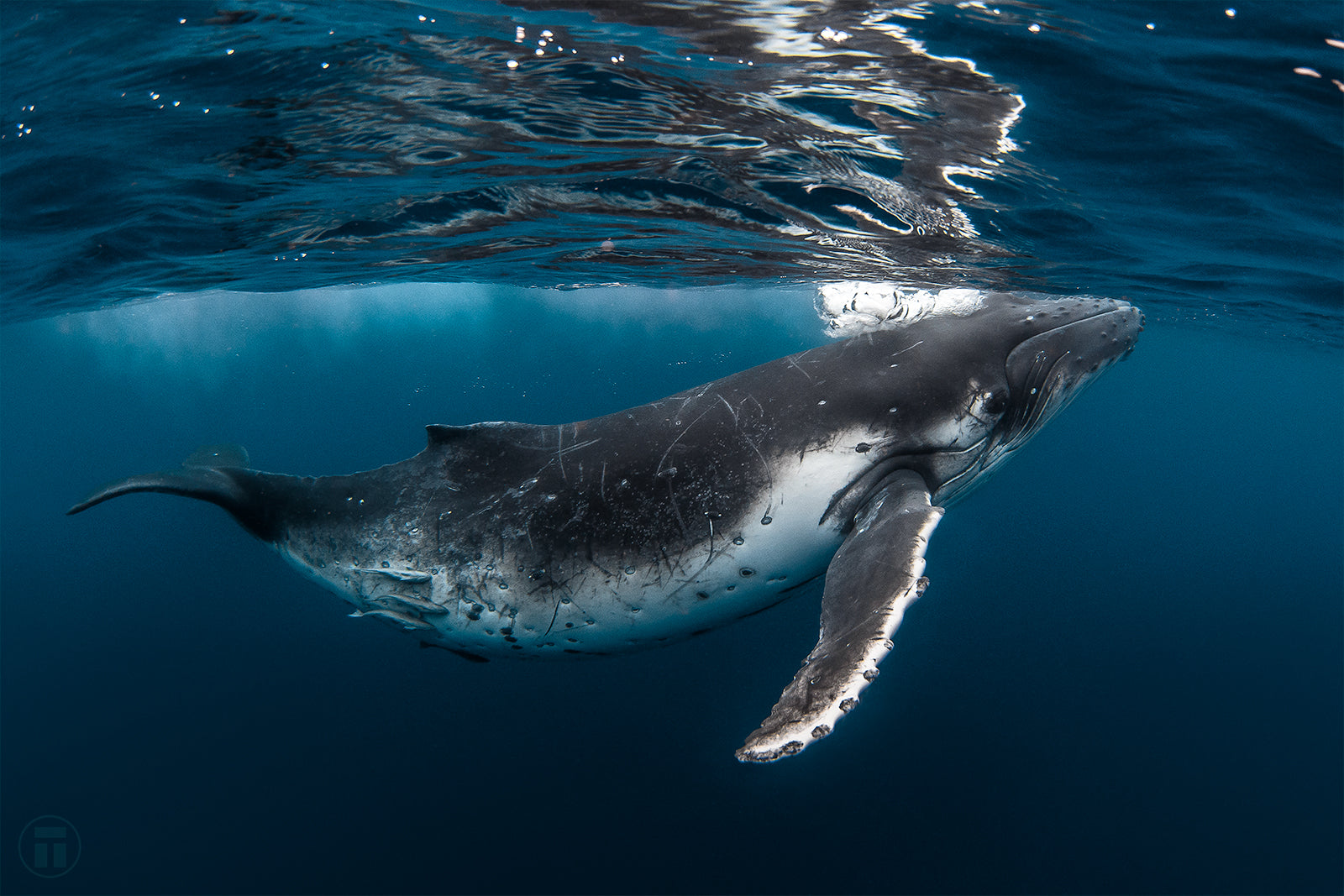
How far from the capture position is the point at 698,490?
4688mm

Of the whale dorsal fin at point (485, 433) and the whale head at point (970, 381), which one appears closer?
the whale head at point (970, 381)

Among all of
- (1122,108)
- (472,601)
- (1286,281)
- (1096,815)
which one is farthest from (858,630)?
(1286,281)

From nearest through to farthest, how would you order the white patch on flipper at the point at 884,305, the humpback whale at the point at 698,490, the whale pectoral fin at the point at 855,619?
the whale pectoral fin at the point at 855,619 < the humpback whale at the point at 698,490 < the white patch on flipper at the point at 884,305

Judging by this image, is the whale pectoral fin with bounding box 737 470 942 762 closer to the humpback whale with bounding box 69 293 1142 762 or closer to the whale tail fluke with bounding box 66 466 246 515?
the humpback whale with bounding box 69 293 1142 762

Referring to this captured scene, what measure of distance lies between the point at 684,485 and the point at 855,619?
5.52 ft

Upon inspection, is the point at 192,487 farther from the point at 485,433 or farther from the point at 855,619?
the point at 855,619

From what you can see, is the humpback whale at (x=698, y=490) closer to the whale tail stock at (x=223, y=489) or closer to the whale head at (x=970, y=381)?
the whale head at (x=970, y=381)

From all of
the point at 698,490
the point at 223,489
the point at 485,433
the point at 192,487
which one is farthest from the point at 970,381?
the point at 192,487

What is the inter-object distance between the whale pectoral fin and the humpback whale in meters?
0.04

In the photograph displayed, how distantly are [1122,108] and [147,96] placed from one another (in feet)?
35.6

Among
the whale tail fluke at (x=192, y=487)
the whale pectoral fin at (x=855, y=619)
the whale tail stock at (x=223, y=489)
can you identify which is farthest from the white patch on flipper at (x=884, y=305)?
the whale tail fluke at (x=192, y=487)

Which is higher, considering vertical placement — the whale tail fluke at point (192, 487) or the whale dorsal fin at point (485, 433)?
the whale dorsal fin at point (485, 433)

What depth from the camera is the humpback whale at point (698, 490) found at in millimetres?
4652

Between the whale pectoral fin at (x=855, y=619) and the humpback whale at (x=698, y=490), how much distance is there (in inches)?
1.6
